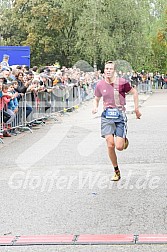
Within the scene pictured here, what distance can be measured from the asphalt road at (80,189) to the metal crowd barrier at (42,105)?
4.91 feet

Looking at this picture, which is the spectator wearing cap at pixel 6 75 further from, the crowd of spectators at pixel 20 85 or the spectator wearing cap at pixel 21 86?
the spectator wearing cap at pixel 21 86

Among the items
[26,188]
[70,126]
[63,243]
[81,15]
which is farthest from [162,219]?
[81,15]

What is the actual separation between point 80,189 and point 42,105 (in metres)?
10.8

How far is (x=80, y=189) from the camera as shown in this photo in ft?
28.1

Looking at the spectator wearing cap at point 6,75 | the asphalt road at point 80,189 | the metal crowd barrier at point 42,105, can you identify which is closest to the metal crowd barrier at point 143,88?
the metal crowd barrier at point 42,105

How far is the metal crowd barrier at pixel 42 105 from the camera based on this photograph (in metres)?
16.4

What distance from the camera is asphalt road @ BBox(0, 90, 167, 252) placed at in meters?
6.43

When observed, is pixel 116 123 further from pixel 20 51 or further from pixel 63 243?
pixel 20 51

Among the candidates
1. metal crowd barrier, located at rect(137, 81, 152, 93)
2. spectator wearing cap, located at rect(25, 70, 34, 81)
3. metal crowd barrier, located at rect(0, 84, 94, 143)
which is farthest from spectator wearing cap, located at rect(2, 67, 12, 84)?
metal crowd barrier, located at rect(137, 81, 152, 93)

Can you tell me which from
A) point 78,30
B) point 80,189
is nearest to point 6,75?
point 80,189

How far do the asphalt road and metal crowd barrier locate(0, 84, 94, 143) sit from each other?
4.91 feet

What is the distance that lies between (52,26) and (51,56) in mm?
2967

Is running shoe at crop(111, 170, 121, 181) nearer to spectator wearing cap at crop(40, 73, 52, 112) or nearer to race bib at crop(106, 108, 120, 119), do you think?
race bib at crop(106, 108, 120, 119)

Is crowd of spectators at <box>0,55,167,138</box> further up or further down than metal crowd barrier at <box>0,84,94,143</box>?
further up
